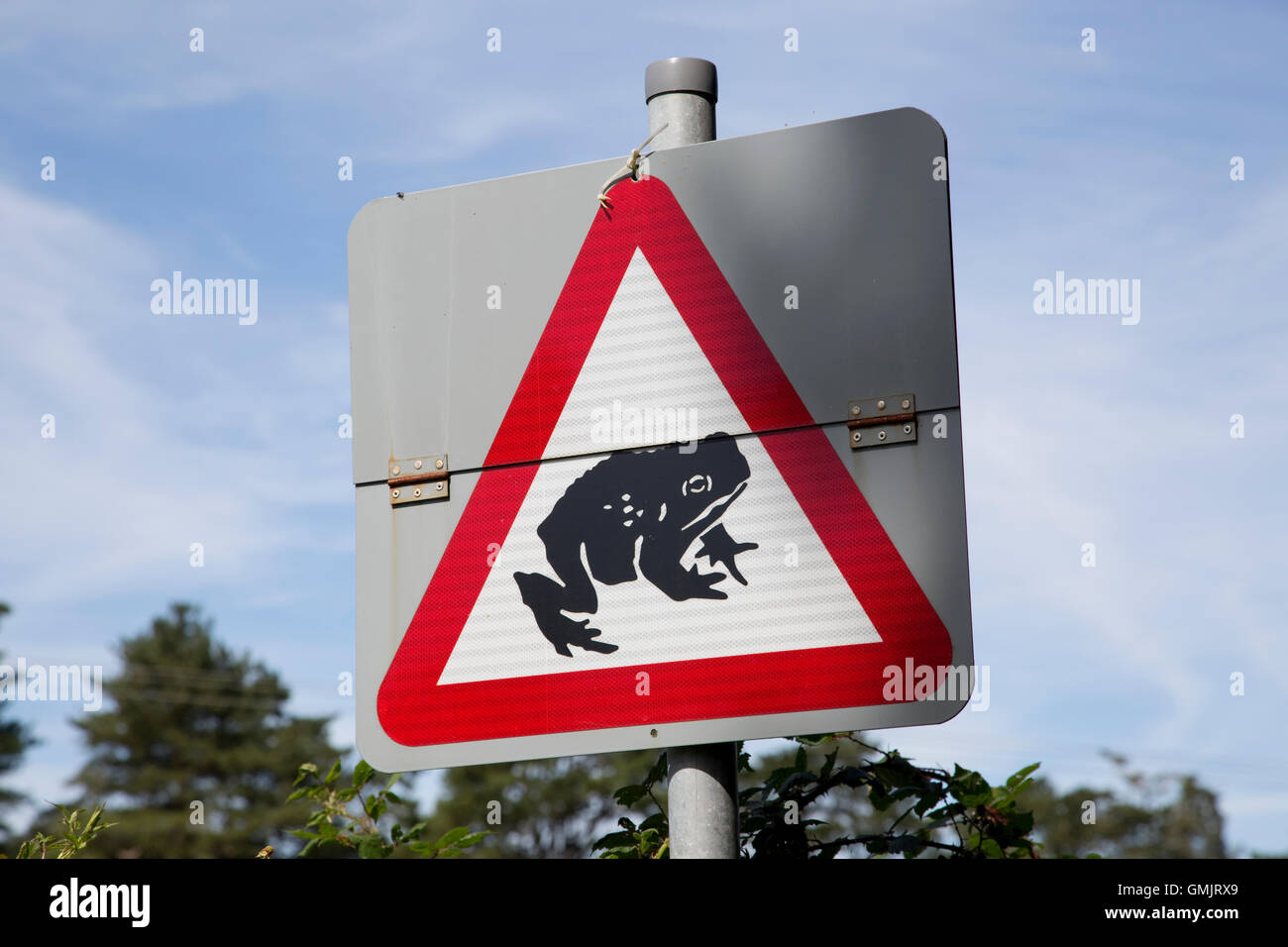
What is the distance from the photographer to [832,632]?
69.0 inches

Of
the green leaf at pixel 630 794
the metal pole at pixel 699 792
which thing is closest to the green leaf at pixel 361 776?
the green leaf at pixel 630 794

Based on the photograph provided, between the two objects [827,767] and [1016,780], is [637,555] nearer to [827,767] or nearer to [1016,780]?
[827,767]

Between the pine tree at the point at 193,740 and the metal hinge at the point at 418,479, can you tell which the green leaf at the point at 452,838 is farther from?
the pine tree at the point at 193,740

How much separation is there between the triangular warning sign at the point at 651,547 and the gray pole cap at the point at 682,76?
0.15 m

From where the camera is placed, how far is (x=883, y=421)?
1780 millimetres

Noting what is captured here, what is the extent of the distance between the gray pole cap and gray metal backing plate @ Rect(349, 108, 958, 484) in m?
0.09

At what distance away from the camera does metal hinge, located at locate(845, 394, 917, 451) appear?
1.76 meters

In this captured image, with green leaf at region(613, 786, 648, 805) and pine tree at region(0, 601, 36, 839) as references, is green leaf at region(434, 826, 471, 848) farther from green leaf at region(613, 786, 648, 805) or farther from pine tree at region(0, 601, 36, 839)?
pine tree at region(0, 601, 36, 839)

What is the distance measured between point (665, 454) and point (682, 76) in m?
0.59

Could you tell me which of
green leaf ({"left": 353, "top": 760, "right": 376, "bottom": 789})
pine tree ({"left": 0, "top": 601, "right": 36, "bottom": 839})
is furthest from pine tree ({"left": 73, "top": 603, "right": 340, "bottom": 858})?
green leaf ({"left": 353, "top": 760, "right": 376, "bottom": 789})
